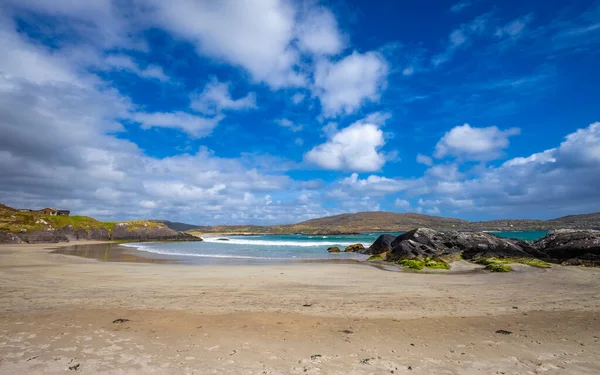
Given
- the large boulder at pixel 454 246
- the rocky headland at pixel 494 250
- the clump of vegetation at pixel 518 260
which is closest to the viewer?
the clump of vegetation at pixel 518 260

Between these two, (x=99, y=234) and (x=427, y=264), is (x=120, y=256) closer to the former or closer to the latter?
(x=427, y=264)

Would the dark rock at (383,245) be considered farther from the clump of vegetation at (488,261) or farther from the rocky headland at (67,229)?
the rocky headland at (67,229)

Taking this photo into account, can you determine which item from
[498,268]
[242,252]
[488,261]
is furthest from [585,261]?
[242,252]

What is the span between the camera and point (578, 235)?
25.4m

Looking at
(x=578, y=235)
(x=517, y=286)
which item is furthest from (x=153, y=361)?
(x=578, y=235)

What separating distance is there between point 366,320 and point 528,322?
4674mm

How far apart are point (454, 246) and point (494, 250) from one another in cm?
360

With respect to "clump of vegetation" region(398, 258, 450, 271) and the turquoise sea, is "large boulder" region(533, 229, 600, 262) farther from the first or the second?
the turquoise sea

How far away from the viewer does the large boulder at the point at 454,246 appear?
90.9 ft

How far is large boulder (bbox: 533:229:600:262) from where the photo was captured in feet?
77.9

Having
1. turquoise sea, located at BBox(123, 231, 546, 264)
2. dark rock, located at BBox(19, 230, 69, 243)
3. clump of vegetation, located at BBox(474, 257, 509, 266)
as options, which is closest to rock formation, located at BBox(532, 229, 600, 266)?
clump of vegetation, located at BBox(474, 257, 509, 266)

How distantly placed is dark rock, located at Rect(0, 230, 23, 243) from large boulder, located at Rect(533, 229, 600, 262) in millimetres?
72141

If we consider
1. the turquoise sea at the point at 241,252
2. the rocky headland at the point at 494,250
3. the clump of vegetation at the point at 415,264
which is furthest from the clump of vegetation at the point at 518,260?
the turquoise sea at the point at 241,252

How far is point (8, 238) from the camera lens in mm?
50875
